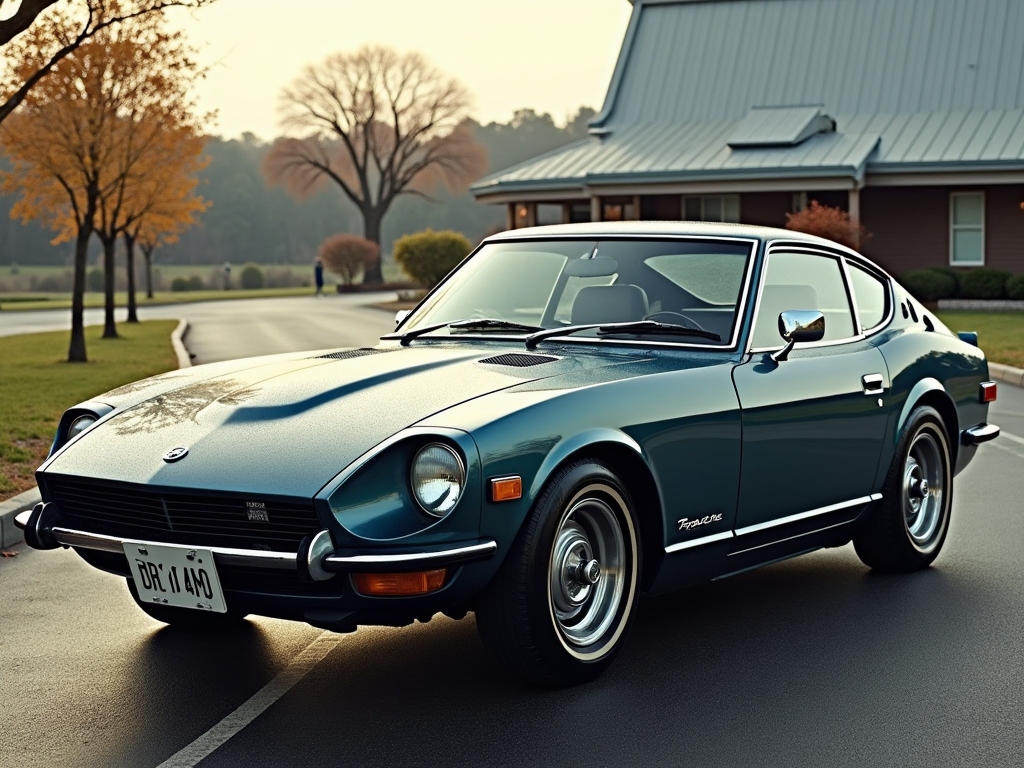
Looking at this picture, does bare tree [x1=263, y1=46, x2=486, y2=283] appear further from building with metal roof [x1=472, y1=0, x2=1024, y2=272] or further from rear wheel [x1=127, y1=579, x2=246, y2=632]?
rear wheel [x1=127, y1=579, x2=246, y2=632]

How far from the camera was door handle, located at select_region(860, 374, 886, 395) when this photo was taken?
6.33 meters

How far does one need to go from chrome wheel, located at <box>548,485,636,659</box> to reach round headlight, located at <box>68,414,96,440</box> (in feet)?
6.39

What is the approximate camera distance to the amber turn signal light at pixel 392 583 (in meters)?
4.39

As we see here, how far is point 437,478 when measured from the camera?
4.47m

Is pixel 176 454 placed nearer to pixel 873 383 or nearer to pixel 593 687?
pixel 593 687

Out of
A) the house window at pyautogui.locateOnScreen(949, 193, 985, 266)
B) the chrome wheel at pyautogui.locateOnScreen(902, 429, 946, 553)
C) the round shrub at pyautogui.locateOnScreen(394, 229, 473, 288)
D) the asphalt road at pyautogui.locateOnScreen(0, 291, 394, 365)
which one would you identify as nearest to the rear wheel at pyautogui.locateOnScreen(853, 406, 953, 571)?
the chrome wheel at pyautogui.locateOnScreen(902, 429, 946, 553)

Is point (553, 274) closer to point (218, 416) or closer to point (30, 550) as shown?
point (218, 416)

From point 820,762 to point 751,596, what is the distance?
2172 millimetres

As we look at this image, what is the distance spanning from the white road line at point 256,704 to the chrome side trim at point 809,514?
5.52ft

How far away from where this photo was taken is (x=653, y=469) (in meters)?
5.07

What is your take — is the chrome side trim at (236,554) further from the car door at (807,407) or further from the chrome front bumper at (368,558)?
the car door at (807,407)

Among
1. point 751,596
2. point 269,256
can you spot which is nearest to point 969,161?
point 751,596

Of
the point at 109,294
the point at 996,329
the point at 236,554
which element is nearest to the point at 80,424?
the point at 236,554

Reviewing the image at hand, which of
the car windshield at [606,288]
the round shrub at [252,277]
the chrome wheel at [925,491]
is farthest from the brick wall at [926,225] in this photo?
the round shrub at [252,277]
